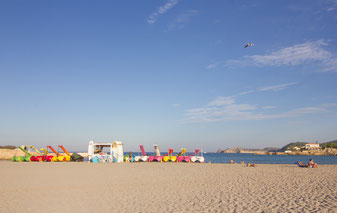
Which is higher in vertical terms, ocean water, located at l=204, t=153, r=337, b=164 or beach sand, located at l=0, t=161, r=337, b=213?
beach sand, located at l=0, t=161, r=337, b=213

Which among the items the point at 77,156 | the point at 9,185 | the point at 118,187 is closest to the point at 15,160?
the point at 77,156

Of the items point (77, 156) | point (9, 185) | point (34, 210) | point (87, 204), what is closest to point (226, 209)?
point (87, 204)

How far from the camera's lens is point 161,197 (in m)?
9.63

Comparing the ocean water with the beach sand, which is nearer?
the beach sand

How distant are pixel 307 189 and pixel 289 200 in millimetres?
2843

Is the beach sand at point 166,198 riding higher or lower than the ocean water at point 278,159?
higher

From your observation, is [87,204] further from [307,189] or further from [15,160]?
[15,160]

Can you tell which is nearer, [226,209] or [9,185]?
[226,209]

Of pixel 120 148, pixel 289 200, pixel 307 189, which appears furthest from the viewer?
pixel 120 148

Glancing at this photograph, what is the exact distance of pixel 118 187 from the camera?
12.0 meters

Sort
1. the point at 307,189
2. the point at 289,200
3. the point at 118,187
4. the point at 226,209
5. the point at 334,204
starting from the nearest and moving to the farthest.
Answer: the point at 226,209 < the point at 334,204 < the point at 289,200 < the point at 307,189 < the point at 118,187

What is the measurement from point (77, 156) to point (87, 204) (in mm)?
26595

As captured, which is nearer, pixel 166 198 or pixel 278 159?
pixel 166 198

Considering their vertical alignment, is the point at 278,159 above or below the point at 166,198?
below
